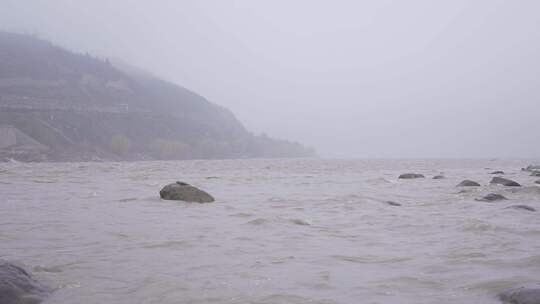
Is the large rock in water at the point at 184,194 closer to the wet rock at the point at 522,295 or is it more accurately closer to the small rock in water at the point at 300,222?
the small rock in water at the point at 300,222

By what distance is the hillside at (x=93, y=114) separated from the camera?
10475cm

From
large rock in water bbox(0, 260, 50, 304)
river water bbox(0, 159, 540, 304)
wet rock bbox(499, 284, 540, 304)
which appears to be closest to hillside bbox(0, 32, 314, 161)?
river water bbox(0, 159, 540, 304)

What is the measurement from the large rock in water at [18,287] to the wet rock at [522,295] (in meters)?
4.39

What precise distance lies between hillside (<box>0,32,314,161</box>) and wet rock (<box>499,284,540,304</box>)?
96.1 m

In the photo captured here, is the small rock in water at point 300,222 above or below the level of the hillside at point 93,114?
below

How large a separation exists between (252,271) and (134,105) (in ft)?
512

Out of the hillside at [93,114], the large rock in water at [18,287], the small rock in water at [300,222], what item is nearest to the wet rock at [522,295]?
the large rock in water at [18,287]

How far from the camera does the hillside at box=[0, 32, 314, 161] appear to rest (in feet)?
344

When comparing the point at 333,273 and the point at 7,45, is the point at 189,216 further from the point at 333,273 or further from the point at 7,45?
the point at 7,45

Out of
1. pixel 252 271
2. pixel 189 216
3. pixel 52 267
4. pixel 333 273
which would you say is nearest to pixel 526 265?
pixel 333 273

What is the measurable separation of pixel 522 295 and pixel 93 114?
456 feet

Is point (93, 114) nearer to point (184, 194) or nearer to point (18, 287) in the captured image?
point (184, 194)

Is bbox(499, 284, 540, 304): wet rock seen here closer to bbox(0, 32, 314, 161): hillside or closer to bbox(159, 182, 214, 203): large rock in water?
bbox(159, 182, 214, 203): large rock in water

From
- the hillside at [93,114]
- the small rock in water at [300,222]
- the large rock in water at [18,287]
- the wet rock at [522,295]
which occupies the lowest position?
the small rock in water at [300,222]
